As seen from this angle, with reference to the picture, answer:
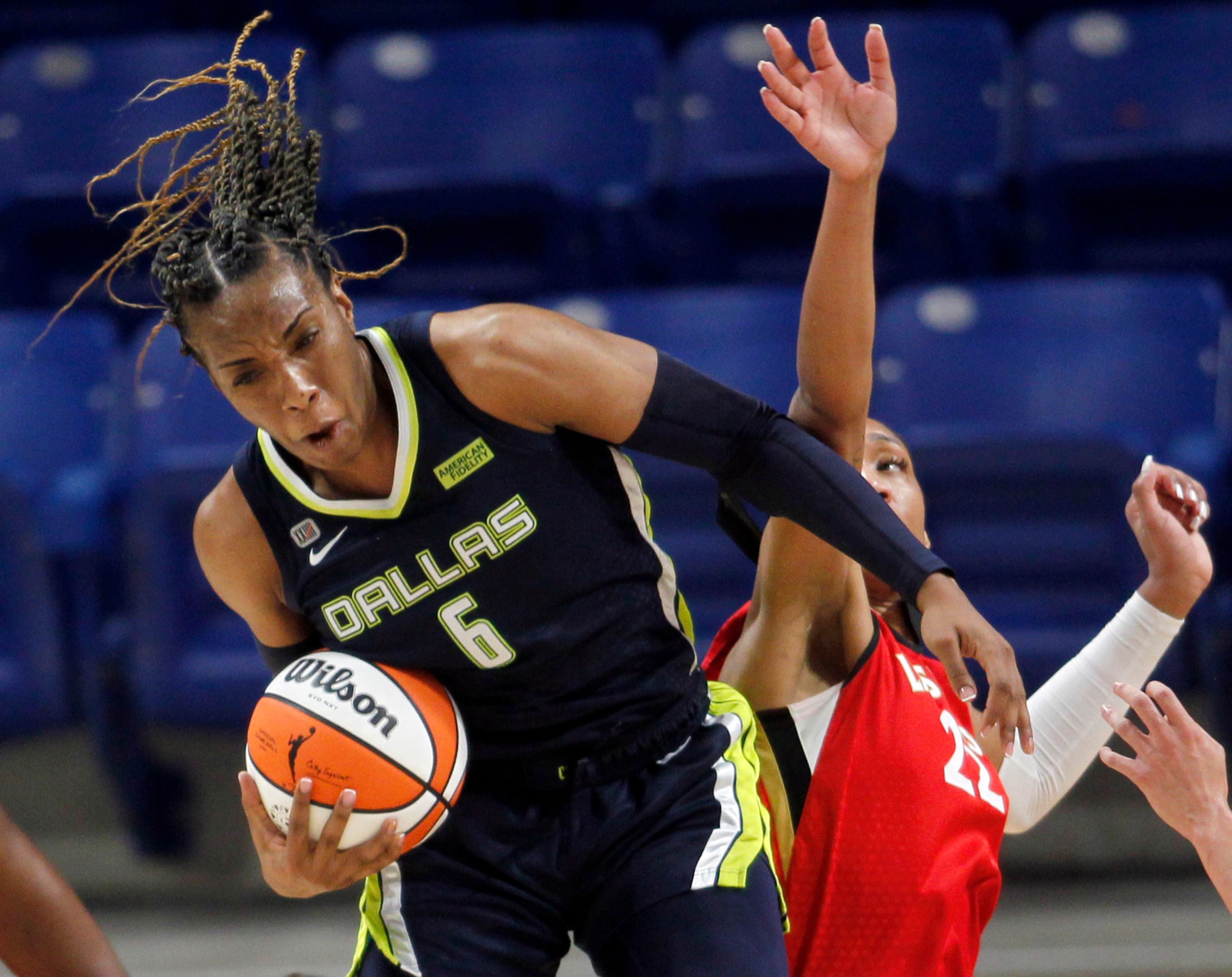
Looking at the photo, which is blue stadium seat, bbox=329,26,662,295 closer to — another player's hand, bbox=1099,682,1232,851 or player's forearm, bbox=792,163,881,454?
player's forearm, bbox=792,163,881,454

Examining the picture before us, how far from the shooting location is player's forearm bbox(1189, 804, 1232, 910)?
195 cm

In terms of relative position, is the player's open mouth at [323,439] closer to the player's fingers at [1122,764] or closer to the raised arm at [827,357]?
the raised arm at [827,357]

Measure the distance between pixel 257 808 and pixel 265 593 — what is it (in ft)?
1.02

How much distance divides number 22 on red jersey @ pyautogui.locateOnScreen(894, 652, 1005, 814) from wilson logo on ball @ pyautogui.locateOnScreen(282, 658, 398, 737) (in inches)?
32.5

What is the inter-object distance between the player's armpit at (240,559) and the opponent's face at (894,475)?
92cm

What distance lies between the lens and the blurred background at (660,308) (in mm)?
3516

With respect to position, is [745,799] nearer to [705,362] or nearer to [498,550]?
[498,550]

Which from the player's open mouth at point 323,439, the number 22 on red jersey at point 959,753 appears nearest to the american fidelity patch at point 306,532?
the player's open mouth at point 323,439

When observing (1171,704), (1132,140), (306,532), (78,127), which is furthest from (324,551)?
(78,127)

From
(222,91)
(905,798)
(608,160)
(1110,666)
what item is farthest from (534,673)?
(222,91)

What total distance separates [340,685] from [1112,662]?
4.36 ft

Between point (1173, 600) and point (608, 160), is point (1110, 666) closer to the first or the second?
point (1173, 600)

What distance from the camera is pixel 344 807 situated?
6.00 ft

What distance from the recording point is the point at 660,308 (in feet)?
12.7
